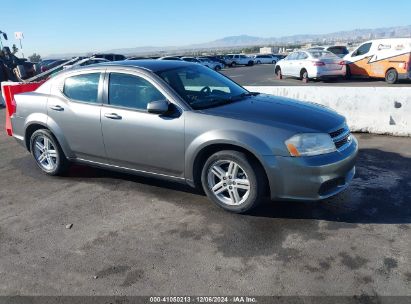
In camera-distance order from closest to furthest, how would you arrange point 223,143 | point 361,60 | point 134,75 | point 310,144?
point 310,144
point 223,143
point 134,75
point 361,60

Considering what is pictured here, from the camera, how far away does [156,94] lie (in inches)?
175

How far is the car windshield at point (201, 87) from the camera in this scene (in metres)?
4.46

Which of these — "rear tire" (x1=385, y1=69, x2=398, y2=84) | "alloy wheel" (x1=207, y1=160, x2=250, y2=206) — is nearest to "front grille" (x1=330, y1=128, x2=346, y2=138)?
"alloy wheel" (x1=207, y1=160, x2=250, y2=206)

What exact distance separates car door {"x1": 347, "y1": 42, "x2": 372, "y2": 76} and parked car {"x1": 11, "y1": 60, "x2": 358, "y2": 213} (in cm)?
1335

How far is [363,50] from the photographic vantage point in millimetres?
16953

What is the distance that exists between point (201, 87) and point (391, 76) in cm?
1303

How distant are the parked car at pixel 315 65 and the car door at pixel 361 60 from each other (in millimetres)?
465

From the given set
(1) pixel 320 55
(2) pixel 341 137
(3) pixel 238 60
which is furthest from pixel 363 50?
(3) pixel 238 60

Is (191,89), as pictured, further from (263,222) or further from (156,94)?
(263,222)

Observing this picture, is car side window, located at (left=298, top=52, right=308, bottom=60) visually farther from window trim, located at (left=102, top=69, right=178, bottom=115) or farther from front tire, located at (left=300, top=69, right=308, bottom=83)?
window trim, located at (left=102, top=69, right=178, bottom=115)

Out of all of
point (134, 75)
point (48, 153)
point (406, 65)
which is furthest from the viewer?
point (406, 65)

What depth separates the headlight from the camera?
3.74 m

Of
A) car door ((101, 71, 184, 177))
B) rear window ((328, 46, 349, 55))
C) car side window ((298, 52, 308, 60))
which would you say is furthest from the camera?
rear window ((328, 46, 349, 55))

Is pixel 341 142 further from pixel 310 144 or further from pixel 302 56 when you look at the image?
pixel 302 56
